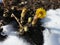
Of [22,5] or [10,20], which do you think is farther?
[22,5]

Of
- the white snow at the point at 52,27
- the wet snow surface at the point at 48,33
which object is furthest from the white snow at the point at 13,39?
the white snow at the point at 52,27

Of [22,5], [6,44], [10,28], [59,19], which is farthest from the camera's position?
[22,5]

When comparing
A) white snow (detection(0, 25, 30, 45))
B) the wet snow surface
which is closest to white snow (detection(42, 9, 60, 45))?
the wet snow surface

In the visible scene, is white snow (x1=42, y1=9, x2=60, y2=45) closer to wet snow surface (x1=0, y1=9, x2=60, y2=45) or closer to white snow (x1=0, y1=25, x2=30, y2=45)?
wet snow surface (x1=0, y1=9, x2=60, y2=45)

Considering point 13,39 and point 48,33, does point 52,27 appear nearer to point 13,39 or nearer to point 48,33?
point 48,33

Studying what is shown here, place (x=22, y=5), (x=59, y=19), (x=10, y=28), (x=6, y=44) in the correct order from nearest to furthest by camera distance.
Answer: (x=6, y=44) → (x=10, y=28) → (x=59, y=19) → (x=22, y=5)

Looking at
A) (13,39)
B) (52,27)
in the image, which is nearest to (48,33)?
(52,27)

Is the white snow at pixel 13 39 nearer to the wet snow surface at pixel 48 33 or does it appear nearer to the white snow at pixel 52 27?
the wet snow surface at pixel 48 33

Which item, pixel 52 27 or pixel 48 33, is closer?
pixel 48 33

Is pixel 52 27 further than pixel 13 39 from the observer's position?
Yes

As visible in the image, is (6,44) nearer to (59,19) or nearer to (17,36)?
(17,36)

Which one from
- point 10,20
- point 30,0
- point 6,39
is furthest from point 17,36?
point 30,0
